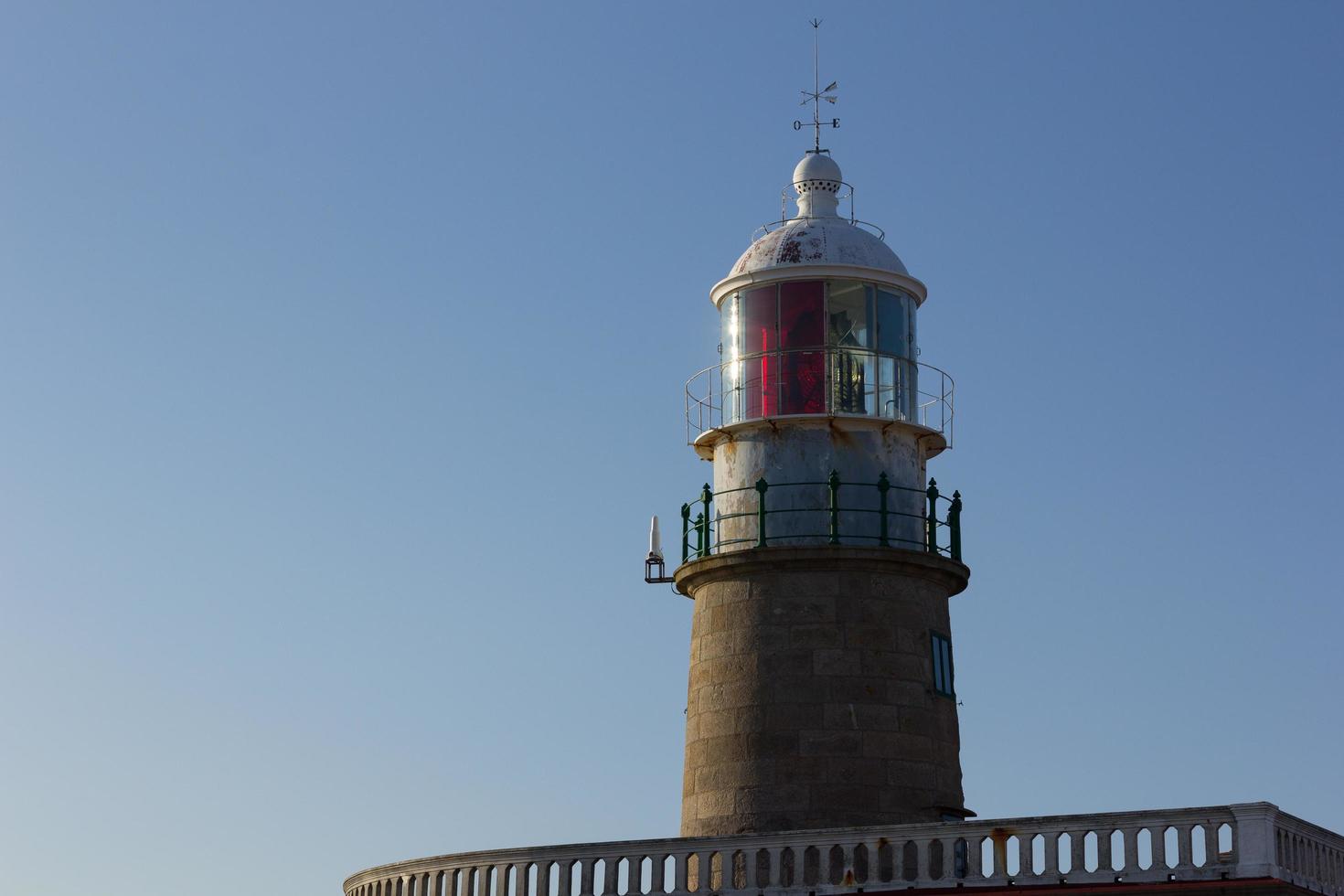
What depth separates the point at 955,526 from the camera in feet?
109

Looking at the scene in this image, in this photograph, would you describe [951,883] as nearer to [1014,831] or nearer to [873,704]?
[1014,831]

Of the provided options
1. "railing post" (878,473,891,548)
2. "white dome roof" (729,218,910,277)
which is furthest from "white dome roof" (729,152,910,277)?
"railing post" (878,473,891,548)

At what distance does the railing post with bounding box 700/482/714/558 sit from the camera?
33.0 metres

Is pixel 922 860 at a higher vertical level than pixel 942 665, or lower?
lower

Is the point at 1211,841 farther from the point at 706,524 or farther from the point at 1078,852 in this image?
the point at 706,524

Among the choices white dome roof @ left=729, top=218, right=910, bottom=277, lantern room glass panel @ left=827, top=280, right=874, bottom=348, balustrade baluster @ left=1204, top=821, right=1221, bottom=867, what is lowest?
balustrade baluster @ left=1204, top=821, right=1221, bottom=867

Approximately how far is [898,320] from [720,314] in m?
2.60

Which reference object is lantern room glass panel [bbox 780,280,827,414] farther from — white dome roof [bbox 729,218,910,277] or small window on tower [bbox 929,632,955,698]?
small window on tower [bbox 929,632,955,698]

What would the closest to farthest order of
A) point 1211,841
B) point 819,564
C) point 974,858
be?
1. point 1211,841
2. point 974,858
3. point 819,564

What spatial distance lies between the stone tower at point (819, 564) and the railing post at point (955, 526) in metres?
0.03

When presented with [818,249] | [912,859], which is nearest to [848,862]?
[912,859]

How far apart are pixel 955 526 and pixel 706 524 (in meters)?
3.52

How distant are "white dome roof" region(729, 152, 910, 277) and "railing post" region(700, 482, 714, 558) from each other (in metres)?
3.15

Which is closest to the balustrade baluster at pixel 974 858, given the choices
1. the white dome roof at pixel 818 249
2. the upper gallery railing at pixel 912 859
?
the upper gallery railing at pixel 912 859
